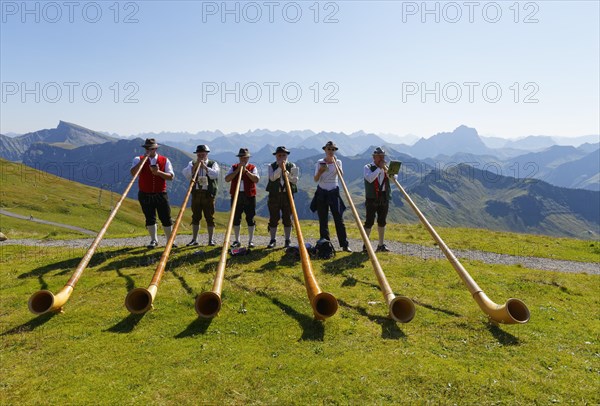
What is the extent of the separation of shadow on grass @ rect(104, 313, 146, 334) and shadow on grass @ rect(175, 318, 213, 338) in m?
1.16

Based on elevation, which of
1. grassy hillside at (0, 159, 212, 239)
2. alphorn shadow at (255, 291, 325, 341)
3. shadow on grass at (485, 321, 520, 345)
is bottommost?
grassy hillside at (0, 159, 212, 239)

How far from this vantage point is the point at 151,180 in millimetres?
13477

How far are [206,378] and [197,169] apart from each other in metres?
9.46

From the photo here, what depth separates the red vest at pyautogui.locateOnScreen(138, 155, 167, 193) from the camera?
43.7ft

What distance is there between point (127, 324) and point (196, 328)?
156 centimetres

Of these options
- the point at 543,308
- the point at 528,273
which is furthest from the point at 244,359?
the point at 528,273

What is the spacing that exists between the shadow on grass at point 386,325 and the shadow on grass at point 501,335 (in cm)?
196

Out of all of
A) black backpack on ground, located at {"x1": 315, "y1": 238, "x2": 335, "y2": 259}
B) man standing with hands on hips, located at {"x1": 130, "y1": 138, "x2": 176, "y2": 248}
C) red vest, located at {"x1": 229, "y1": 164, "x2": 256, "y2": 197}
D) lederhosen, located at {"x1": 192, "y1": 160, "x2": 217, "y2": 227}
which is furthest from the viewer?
lederhosen, located at {"x1": 192, "y1": 160, "x2": 217, "y2": 227}

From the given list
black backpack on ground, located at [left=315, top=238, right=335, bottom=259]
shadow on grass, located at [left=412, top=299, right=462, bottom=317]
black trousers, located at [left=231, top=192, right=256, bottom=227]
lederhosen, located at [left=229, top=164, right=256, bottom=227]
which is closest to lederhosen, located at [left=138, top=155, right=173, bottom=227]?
lederhosen, located at [left=229, top=164, right=256, bottom=227]

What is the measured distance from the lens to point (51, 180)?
116 metres

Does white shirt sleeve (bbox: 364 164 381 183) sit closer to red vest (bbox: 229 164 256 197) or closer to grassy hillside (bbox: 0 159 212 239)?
red vest (bbox: 229 164 256 197)

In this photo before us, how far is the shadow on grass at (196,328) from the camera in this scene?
7.36 m

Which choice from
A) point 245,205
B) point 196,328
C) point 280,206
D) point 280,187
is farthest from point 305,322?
point 245,205

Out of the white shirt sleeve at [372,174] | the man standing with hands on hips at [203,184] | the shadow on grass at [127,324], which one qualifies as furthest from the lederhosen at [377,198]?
the shadow on grass at [127,324]
